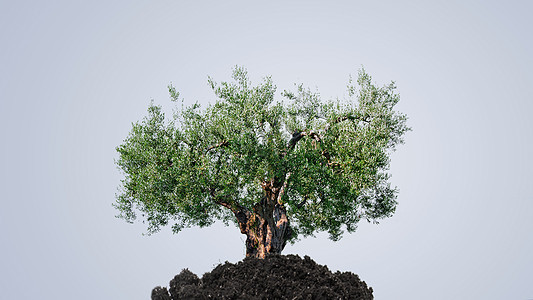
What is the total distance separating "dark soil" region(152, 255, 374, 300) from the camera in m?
15.1

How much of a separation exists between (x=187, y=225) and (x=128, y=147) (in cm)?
586

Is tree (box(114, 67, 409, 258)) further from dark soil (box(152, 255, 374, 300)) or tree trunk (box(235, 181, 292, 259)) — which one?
dark soil (box(152, 255, 374, 300))

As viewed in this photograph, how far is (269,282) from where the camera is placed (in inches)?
614

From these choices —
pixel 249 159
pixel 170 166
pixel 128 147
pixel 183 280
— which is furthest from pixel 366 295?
pixel 128 147

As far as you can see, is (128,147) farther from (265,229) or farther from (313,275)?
(313,275)

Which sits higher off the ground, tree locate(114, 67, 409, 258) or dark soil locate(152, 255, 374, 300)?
tree locate(114, 67, 409, 258)

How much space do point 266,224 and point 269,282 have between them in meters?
8.38

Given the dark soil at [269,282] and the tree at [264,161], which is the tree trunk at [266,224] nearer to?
the tree at [264,161]

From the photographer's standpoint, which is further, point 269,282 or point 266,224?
point 266,224

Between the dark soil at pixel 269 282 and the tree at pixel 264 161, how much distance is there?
5.06 metres

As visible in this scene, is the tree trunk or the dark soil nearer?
the dark soil

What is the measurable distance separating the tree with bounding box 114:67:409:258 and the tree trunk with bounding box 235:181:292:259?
6 centimetres

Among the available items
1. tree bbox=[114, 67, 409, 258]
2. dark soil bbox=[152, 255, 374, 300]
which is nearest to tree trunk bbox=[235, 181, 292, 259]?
tree bbox=[114, 67, 409, 258]

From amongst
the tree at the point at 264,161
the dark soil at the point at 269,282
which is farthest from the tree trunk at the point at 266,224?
the dark soil at the point at 269,282
